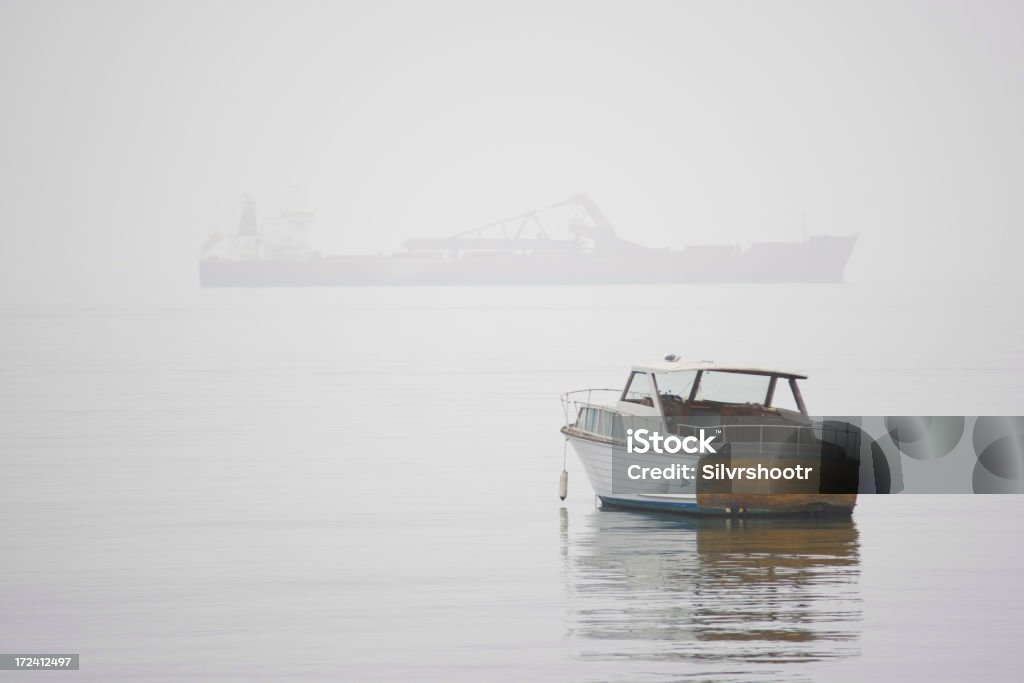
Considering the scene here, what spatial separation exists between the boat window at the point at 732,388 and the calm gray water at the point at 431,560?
276cm

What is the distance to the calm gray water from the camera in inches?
677

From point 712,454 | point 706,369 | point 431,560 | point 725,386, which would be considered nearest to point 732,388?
point 725,386

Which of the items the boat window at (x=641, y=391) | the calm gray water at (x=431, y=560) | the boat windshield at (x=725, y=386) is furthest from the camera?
the boat windshield at (x=725, y=386)

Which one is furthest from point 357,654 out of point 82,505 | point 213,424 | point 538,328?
point 538,328

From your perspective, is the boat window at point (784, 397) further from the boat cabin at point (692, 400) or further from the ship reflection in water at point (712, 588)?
the ship reflection in water at point (712, 588)

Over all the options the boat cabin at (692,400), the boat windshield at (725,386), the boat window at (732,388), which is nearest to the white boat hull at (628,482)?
the boat cabin at (692,400)

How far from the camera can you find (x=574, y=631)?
1830cm

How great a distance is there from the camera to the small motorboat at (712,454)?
79.8 feet

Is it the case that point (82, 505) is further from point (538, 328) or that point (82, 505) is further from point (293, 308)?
point (293, 308)

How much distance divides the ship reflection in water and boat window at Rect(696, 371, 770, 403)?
22.2 metres

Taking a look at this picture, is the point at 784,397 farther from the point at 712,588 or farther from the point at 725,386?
Result: the point at 712,588

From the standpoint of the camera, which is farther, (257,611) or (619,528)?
(619,528)

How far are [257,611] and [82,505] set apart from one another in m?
10.2

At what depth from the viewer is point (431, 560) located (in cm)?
2283
